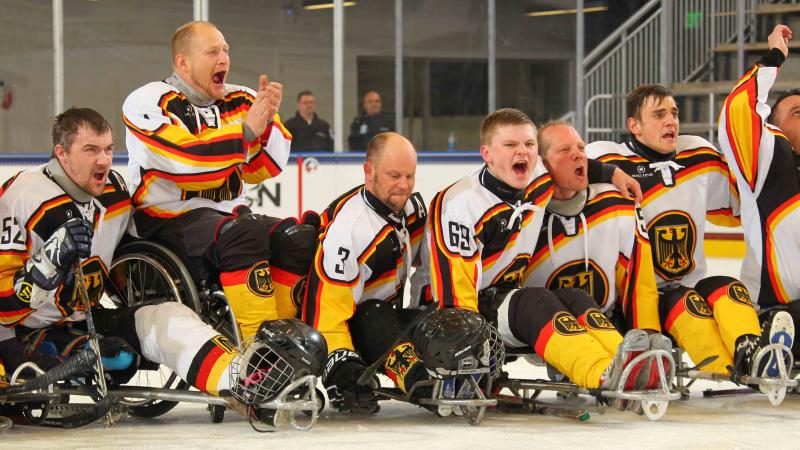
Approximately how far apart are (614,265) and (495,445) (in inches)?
36.5

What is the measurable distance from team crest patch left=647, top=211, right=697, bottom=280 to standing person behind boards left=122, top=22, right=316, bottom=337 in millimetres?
1075

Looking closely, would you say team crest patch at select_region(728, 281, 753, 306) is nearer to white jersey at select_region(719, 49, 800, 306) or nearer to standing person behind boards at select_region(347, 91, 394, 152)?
white jersey at select_region(719, 49, 800, 306)

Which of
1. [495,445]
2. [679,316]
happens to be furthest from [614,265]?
[495,445]

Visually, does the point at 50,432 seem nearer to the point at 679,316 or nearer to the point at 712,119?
the point at 679,316

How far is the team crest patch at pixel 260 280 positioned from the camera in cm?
345

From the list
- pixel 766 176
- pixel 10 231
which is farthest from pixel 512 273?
pixel 10 231

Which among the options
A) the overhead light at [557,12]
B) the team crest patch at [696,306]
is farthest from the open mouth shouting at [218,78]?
the overhead light at [557,12]

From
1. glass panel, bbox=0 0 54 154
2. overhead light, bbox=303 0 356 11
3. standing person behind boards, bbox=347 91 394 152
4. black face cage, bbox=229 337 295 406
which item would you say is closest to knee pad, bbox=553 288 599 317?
black face cage, bbox=229 337 295 406

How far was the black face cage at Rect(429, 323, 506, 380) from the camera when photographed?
10.6 ft

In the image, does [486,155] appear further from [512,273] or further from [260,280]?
[260,280]

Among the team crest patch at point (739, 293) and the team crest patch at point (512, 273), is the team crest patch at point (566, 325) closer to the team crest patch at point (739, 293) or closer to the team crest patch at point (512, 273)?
the team crest patch at point (512, 273)

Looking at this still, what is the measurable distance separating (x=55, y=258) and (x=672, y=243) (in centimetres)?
188

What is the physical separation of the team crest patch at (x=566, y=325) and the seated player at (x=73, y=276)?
0.78m

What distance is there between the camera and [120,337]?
3410mm
